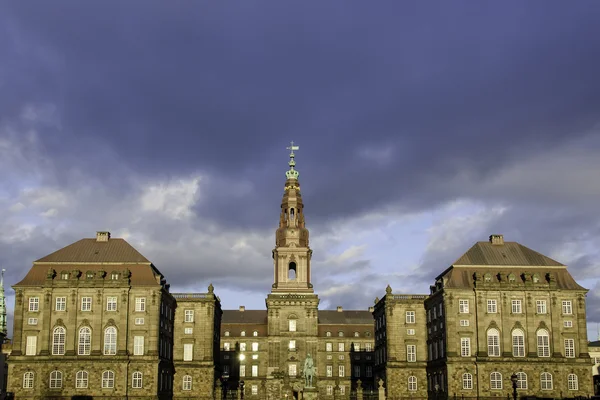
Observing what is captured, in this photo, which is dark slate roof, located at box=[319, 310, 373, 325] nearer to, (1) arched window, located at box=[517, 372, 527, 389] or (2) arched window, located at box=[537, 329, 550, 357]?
(2) arched window, located at box=[537, 329, 550, 357]

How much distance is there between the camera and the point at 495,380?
93688mm

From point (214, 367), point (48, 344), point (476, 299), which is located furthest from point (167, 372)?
point (476, 299)

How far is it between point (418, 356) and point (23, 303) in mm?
52936

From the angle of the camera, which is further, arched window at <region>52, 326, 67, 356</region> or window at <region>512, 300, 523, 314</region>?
window at <region>512, 300, 523, 314</region>

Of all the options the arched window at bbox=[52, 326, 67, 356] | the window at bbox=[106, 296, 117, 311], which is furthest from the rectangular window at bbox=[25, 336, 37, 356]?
the window at bbox=[106, 296, 117, 311]

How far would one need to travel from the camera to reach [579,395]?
9181cm

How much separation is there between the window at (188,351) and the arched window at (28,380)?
22.3 meters

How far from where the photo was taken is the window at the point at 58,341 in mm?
93625

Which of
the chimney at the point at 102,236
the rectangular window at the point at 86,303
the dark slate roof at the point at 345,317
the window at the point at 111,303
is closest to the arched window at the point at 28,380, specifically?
the rectangular window at the point at 86,303

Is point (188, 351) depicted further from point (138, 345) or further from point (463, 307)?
point (463, 307)

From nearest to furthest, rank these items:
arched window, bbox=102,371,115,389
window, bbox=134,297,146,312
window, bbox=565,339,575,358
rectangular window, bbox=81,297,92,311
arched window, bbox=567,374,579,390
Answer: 1. arched window, bbox=102,371,115,389
2. arched window, bbox=567,374,579,390
3. window, bbox=565,339,575,358
4. rectangular window, bbox=81,297,92,311
5. window, bbox=134,297,146,312

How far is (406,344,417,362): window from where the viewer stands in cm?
10731

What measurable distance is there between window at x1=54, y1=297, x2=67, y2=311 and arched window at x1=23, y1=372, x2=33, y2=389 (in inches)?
326

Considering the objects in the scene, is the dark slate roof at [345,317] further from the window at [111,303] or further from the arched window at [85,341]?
the arched window at [85,341]
